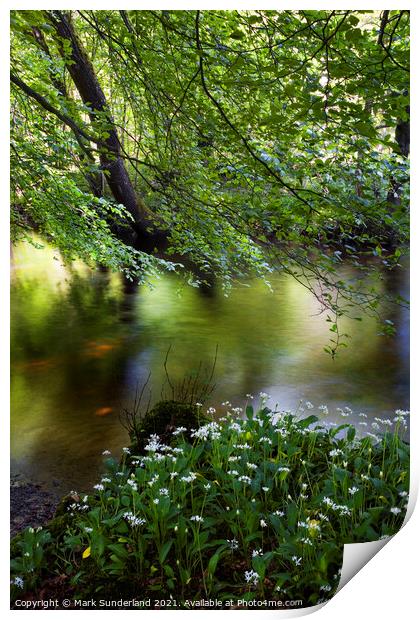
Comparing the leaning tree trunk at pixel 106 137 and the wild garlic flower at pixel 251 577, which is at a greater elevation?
the leaning tree trunk at pixel 106 137

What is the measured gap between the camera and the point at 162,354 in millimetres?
2121

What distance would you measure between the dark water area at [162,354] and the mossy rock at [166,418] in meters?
0.07

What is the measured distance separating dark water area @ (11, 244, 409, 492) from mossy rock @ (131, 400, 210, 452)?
7 centimetres

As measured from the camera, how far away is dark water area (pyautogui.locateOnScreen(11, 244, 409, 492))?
6.63 feet

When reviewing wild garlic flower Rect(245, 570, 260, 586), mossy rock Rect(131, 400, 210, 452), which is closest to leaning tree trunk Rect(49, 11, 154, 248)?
mossy rock Rect(131, 400, 210, 452)

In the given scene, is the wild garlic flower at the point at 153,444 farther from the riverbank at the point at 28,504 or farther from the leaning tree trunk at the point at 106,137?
the leaning tree trunk at the point at 106,137

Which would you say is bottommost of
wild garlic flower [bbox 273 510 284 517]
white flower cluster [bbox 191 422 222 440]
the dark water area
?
wild garlic flower [bbox 273 510 284 517]

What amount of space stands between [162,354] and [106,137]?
39.9 inches

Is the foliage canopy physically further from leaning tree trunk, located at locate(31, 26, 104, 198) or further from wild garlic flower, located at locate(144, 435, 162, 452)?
wild garlic flower, located at locate(144, 435, 162, 452)

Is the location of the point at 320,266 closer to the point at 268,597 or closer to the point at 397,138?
the point at 397,138

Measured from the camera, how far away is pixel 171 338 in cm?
216

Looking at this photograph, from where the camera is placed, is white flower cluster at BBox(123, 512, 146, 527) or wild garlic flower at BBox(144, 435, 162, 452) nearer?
white flower cluster at BBox(123, 512, 146, 527)

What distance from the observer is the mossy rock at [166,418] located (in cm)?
209

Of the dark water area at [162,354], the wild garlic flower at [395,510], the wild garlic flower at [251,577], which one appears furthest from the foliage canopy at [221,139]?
the wild garlic flower at [251,577]
